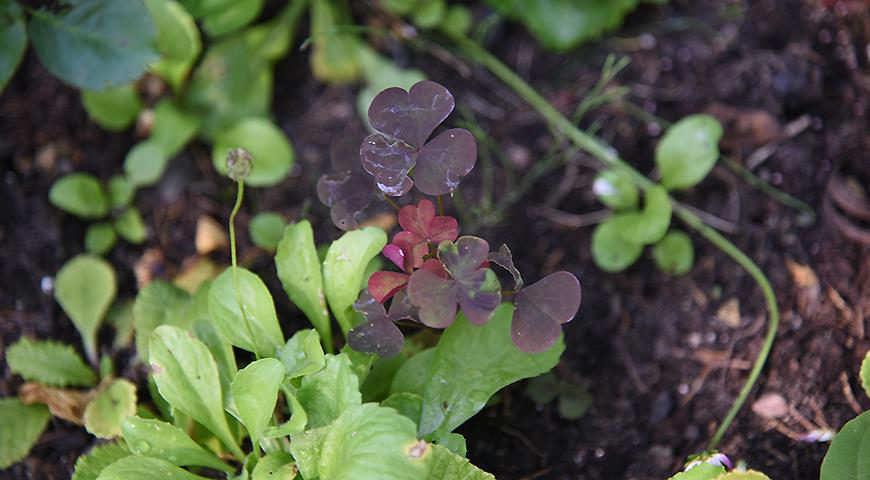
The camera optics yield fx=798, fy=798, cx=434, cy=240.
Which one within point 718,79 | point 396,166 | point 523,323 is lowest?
point 718,79

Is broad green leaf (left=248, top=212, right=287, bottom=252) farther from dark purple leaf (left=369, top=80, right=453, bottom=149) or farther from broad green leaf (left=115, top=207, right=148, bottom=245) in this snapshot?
dark purple leaf (left=369, top=80, right=453, bottom=149)

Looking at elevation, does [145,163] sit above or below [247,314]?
below

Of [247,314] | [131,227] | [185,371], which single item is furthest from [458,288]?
[131,227]

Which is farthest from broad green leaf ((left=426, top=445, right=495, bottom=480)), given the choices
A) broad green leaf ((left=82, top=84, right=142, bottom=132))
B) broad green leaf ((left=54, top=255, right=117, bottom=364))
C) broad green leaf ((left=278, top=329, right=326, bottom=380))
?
broad green leaf ((left=82, top=84, right=142, bottom=132))

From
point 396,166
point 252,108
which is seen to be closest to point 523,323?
point 396,166

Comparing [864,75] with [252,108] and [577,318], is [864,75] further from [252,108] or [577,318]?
[252,108]

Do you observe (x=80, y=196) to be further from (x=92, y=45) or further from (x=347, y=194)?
(x=347, y=194)
